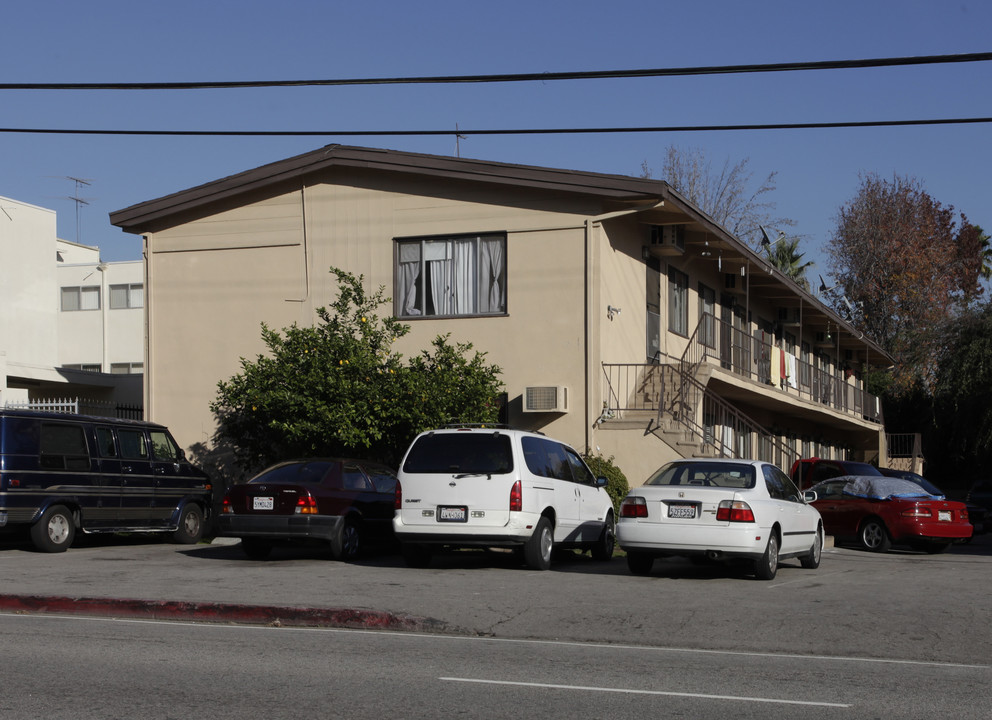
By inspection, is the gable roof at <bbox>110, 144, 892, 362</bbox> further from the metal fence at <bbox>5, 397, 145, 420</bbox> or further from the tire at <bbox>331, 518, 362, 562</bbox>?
the tire at <bbox>331, 518, 362, 562</bbox>

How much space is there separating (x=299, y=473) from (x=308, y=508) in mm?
725

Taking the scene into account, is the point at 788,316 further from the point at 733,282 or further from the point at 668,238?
the point at 668,238

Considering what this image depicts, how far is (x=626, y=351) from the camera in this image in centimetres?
2298

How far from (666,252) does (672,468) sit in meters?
10.1

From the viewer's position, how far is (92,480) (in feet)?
59.0

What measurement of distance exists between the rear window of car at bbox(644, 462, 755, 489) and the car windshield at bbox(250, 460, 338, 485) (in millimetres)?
4650

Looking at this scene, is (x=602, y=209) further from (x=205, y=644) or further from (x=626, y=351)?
(x=205, y=644)

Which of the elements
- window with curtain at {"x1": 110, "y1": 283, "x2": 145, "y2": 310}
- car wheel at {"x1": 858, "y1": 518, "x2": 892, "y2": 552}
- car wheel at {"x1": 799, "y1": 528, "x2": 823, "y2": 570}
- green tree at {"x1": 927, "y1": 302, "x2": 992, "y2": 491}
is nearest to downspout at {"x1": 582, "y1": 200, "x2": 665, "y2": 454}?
car wheel at {"x1": 858, "y1": 518, "x2": 892, "y2": 552}

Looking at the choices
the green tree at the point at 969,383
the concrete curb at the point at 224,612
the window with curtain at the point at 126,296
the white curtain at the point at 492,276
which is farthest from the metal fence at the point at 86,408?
the green tree at the point at 969,383

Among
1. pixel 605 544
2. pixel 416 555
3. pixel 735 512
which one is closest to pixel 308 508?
pixel 416 555

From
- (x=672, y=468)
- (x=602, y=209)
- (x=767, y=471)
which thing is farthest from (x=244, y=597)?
(x=602, y=209)

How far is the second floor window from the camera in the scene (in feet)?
164

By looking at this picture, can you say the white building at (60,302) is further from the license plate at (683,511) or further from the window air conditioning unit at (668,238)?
the license plate at (683,511)

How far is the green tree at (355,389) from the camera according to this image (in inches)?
770
